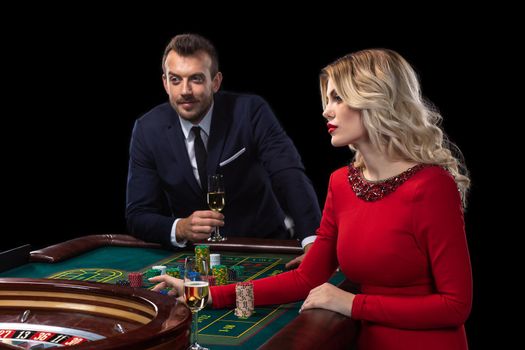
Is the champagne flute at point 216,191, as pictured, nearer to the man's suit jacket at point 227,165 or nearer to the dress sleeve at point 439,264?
the man's suit jacket at point 227,165

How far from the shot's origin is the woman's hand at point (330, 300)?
296 centimetres

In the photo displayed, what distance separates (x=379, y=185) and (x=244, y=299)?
2.06 ft

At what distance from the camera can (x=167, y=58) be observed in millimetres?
4789

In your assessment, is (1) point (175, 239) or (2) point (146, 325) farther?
(1) point (175, 239)

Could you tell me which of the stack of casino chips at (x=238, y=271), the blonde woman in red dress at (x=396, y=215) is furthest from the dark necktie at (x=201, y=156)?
the blonde woman in red dress at (x=396, y=215)

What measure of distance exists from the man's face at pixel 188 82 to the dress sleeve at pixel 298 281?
1714 mm

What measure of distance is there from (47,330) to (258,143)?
2.38 meters

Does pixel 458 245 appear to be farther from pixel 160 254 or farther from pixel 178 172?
pixel 178 172

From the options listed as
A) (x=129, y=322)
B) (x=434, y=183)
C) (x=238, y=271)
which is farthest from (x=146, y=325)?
(x=238, y=271)

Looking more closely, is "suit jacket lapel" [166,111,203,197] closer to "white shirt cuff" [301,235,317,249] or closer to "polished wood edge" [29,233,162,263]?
"polished wood edge" [29,233,162,263]

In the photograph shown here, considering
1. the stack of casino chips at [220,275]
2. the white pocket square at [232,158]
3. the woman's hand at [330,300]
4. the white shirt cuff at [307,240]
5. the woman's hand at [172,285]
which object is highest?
the white pocket square at [232,158]

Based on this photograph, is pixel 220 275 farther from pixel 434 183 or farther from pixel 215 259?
pixel 434 183

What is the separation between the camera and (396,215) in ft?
9.47

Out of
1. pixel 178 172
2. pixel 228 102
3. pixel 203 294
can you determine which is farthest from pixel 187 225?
pixel 203 294
